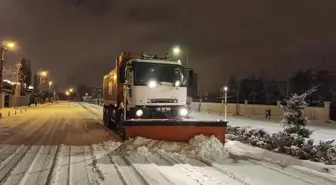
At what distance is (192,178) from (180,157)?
258 centimetres

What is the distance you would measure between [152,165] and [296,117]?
6102 mm

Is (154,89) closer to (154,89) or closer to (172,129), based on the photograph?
(154,89)

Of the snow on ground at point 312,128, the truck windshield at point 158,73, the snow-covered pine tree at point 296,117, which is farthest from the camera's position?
the snow on ground at point 312,128

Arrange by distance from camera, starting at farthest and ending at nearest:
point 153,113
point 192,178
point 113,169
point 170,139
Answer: point 153,113, point 170,139, point 113,169, point 192,178

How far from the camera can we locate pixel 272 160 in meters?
11.4

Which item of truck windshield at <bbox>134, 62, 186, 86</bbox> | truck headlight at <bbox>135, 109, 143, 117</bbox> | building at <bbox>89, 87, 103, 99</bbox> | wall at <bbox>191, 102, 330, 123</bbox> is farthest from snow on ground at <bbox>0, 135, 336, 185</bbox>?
building at <bbox>89, 87, 103, 99</bbox>

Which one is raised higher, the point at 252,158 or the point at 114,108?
the point at 114,108

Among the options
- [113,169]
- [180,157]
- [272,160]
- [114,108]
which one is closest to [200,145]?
[180,157]

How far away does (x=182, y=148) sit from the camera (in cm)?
1214

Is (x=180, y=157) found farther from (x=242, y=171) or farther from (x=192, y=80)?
(x=192, y=80)

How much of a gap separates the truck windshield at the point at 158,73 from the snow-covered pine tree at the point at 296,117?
4.35 meters

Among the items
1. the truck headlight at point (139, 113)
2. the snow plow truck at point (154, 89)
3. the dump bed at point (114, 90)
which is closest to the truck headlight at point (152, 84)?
the snow plow truck at point (154, 89)

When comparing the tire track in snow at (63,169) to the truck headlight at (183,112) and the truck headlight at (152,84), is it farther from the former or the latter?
the truck headlight at (183,112)

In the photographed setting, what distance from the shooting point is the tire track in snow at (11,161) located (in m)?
8.82
